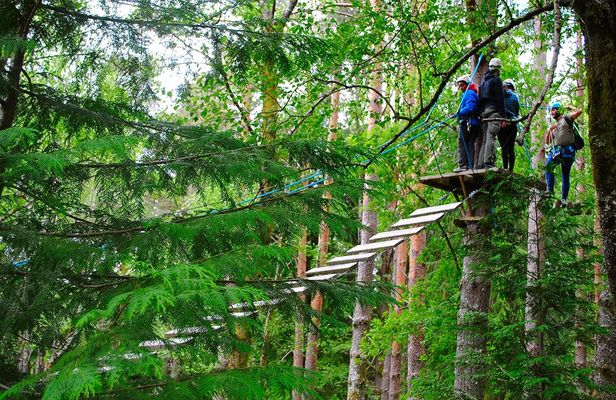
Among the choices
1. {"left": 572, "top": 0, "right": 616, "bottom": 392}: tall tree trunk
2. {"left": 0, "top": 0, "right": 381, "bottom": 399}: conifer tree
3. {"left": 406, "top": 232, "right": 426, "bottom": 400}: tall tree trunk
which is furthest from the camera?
{"left": 406, "top": 232, "right": 426, "bottom": 400}: tall tree trunk

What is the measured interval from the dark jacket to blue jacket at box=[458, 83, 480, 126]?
0.11 m

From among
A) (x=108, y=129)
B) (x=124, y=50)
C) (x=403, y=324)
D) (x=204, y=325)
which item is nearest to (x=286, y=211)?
(x=204, y=325)

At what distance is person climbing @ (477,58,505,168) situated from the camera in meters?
6.81

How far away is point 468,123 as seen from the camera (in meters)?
7.12

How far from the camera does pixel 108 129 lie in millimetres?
5738

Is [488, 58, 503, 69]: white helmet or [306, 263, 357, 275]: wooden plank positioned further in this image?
[488, 58, 503, 69]: white helmet

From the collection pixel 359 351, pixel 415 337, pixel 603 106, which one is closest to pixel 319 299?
pixel 415 337

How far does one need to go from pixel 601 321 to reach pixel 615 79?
5.30m

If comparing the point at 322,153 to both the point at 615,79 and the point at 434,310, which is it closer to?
the point at 615,79

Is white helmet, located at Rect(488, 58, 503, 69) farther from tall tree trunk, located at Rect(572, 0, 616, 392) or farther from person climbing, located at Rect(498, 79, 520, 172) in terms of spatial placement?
tall tree trunk, located at Rect(572, 0, 616, 392)

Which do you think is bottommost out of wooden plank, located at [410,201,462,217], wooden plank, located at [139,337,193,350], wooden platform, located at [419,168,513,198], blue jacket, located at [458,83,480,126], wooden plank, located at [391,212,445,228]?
wooden plank, located at [139,337,193,350]

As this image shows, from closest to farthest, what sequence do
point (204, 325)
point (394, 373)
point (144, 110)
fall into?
point (204, 325) → point (144, 110) → point (394, 373)

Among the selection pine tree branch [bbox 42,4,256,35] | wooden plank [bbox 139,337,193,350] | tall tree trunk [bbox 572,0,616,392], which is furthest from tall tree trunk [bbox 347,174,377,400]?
wooden plank [bbox 139,337,193,350]

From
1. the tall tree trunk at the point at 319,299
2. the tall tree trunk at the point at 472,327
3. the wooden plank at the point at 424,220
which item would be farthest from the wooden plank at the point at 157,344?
the tall tree trunk at the point at 319,299
